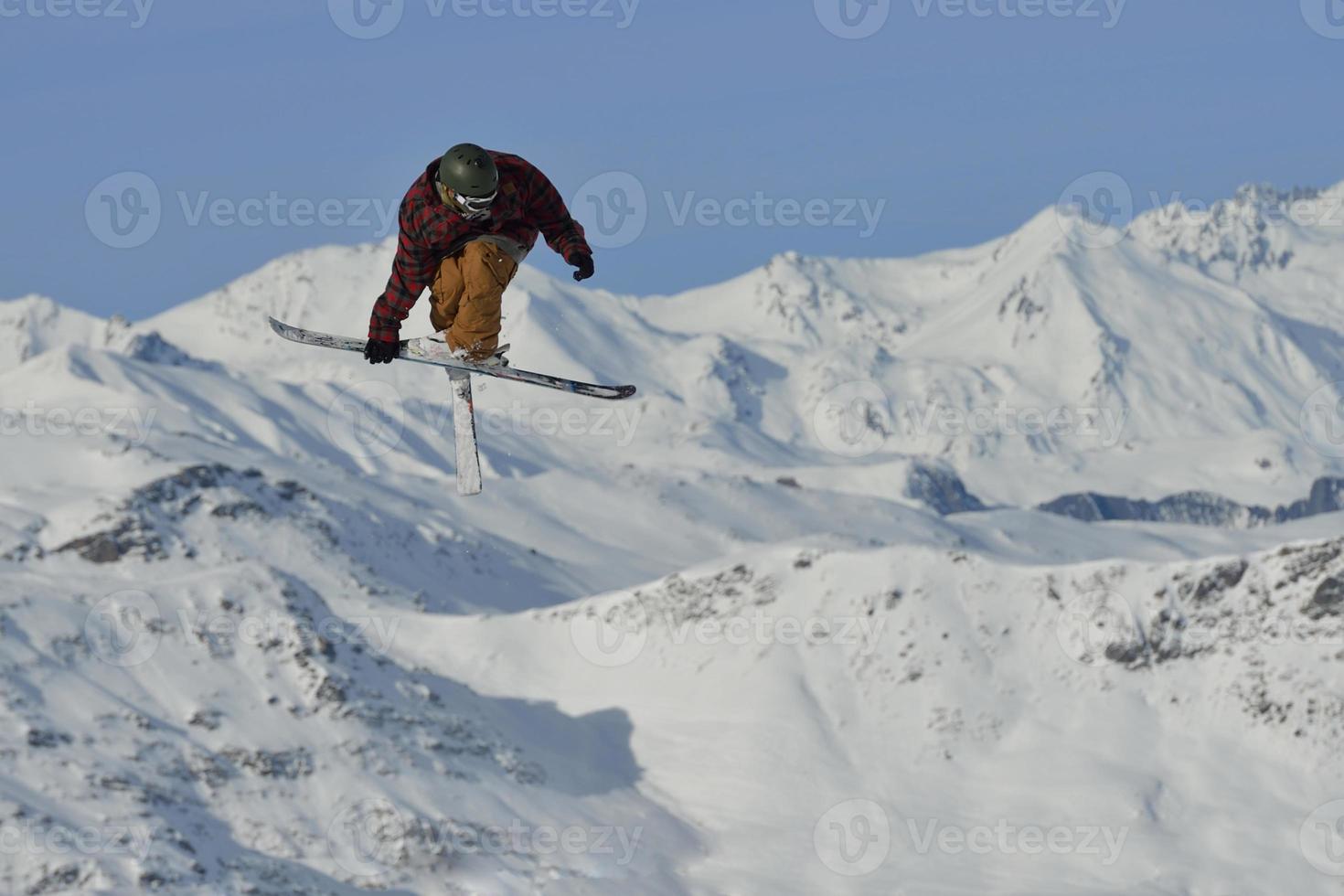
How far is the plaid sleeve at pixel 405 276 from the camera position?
24859 mm

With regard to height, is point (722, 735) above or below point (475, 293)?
below

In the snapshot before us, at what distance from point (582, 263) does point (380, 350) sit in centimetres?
286

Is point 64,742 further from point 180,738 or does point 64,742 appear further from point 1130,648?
point 1130,648

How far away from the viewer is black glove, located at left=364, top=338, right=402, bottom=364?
2553 cm

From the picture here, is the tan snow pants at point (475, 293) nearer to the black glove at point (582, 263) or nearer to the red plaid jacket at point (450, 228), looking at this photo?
the red plaid jacket at point (450, 228)

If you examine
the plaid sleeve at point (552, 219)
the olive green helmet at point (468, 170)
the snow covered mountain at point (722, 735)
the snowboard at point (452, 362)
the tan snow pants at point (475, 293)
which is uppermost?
the olive green helmet at point (468, 170)

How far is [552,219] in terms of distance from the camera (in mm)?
26438

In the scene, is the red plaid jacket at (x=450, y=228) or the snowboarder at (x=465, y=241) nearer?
the snowboarder at (x=465, y=241)

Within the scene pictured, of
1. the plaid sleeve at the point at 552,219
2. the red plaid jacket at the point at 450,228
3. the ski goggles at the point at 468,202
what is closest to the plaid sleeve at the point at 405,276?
the red plaid jacket at the point at 450,228

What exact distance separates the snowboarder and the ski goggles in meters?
0.01

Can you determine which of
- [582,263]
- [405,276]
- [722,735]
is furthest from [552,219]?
[722,735]

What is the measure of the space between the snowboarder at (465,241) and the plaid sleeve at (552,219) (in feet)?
0.04

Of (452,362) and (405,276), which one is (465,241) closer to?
(405,276)

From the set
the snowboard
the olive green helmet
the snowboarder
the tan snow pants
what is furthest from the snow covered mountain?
the olive green helmet
